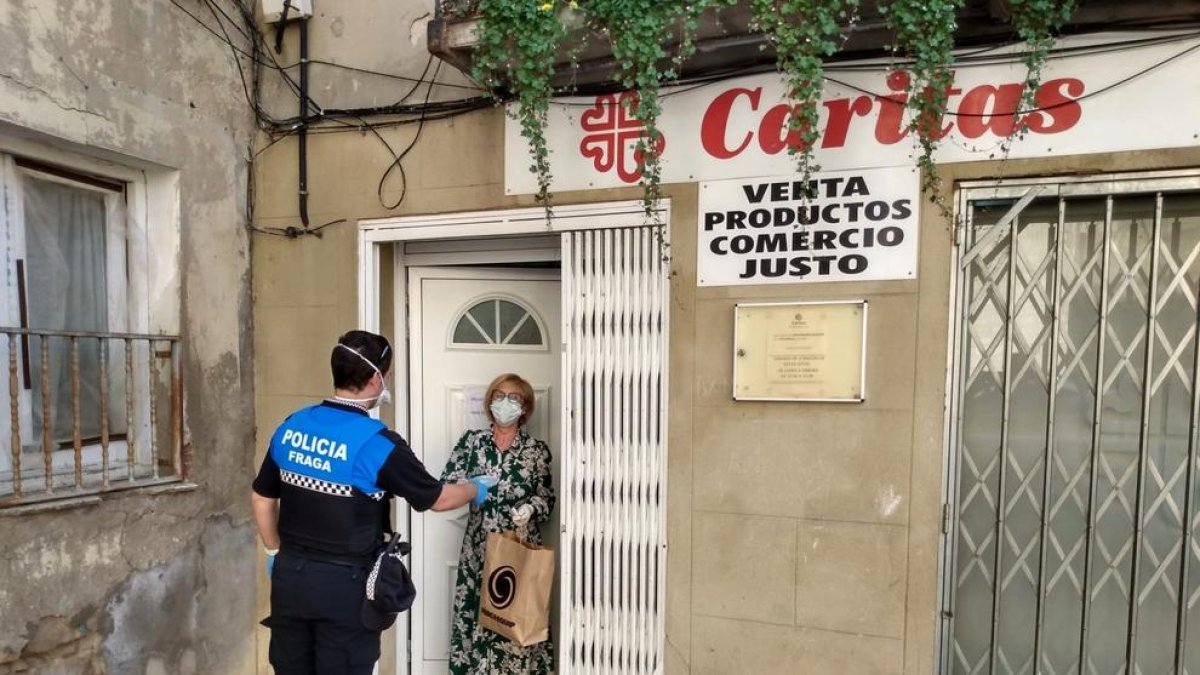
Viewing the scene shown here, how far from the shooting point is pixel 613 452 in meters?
3.41

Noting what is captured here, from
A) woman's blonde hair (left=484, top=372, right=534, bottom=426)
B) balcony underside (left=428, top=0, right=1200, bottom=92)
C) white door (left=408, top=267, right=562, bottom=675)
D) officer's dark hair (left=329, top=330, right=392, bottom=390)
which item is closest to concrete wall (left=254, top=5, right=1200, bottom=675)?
balcony underside (left=428, top=0, right=1200, bottom=92)

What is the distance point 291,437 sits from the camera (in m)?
2.54

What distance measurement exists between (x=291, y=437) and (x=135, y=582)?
5.27ft

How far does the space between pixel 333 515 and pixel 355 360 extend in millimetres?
563

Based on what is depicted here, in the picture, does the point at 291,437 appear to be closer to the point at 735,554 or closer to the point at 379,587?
the point at 379,587

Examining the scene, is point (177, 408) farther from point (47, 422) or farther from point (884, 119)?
point (884, 119)

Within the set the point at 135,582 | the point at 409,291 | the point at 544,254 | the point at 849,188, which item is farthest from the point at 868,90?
the point at 135,582

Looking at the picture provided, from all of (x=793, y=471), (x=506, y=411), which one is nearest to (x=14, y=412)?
(x=506, y=411)

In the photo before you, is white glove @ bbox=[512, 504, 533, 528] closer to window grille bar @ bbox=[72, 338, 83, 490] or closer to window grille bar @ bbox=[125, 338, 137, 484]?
window grille bar @ bbox=[125, 338, 137, 484]

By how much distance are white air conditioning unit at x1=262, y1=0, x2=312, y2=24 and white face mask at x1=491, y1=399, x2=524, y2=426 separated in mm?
2355

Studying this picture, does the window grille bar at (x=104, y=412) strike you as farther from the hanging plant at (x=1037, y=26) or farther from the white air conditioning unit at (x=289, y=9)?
the hanging plant at (x=1037, y=26)

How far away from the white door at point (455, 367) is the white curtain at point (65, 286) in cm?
152

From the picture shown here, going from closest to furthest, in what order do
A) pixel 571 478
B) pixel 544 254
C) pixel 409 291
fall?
1. pixel 571 478
2. pixel 544 254
3. pixel 409 291

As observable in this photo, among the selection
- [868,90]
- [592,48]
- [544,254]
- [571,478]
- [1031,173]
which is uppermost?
[592,48]
